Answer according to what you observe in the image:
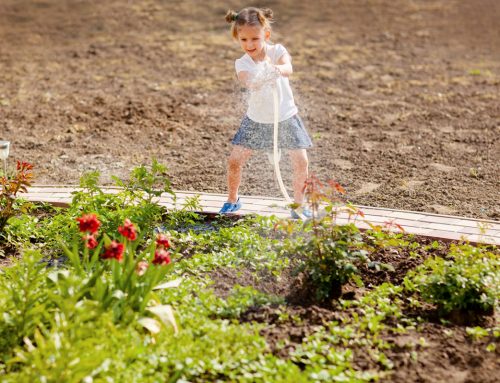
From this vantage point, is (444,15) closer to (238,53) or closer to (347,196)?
(238,53)

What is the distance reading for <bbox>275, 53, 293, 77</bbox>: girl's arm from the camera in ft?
16.2

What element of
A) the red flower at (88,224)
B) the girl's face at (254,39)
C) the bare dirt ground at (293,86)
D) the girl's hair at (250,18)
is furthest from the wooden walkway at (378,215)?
the red flower at (88,224)

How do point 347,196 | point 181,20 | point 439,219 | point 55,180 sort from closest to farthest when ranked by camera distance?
point 439,219 → point 347,196 → point 55,180 → point 181,20

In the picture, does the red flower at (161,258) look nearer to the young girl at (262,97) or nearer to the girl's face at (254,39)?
the young girl at (262,97)

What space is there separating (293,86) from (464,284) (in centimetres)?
510

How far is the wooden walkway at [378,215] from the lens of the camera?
4.86 metres

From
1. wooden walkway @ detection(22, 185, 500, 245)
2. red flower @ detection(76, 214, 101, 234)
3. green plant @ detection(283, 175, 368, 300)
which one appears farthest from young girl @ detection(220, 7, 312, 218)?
red flower @ detection(76, 214, 101, 234)

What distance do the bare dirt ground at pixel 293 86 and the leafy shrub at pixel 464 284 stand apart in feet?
4.83

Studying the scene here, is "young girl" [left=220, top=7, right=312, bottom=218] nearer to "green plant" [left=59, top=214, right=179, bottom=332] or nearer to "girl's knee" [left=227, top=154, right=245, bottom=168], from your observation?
"girl's knee" [left=227, top=154, right=245, bottom=168]

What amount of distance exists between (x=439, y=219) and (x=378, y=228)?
1.00 meters

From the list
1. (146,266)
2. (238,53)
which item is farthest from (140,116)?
(146,266)

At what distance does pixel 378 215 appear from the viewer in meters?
5.20

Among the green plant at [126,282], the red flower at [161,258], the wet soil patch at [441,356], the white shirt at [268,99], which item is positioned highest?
the white shirt at [268,99]

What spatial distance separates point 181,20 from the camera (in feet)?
37.4
